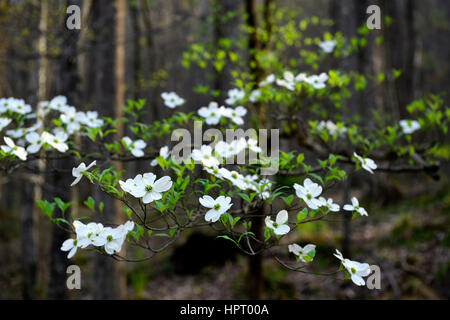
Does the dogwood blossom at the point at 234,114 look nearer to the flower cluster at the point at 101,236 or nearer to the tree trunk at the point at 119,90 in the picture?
the flower cluster at the point at 101,236

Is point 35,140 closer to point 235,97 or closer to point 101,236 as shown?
point 101,236

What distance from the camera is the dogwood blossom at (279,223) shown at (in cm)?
121

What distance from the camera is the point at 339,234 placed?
5.93 meters

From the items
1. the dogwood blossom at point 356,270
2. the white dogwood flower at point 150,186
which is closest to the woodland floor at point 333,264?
the dogwood blossom at point 356,270

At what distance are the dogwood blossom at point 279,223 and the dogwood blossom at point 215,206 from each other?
0.50 ft

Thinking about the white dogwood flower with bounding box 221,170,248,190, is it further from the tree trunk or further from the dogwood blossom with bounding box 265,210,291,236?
the tree trunk

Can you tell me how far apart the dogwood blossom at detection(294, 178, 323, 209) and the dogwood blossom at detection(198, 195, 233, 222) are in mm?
267

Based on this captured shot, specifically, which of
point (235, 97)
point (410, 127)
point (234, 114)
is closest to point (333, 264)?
point (410, 127)

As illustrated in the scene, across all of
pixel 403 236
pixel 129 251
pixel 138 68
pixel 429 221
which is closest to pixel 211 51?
pixel 403 236

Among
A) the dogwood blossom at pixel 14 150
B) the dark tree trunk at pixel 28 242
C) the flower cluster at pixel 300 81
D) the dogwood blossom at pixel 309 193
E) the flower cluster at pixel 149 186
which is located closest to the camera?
the flower cluster at pixel 149 186

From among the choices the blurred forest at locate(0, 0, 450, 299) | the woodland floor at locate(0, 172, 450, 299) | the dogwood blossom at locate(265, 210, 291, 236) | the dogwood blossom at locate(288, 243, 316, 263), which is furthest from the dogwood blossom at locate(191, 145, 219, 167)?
the woodland floor at locate(0, 172, 450, 299)
